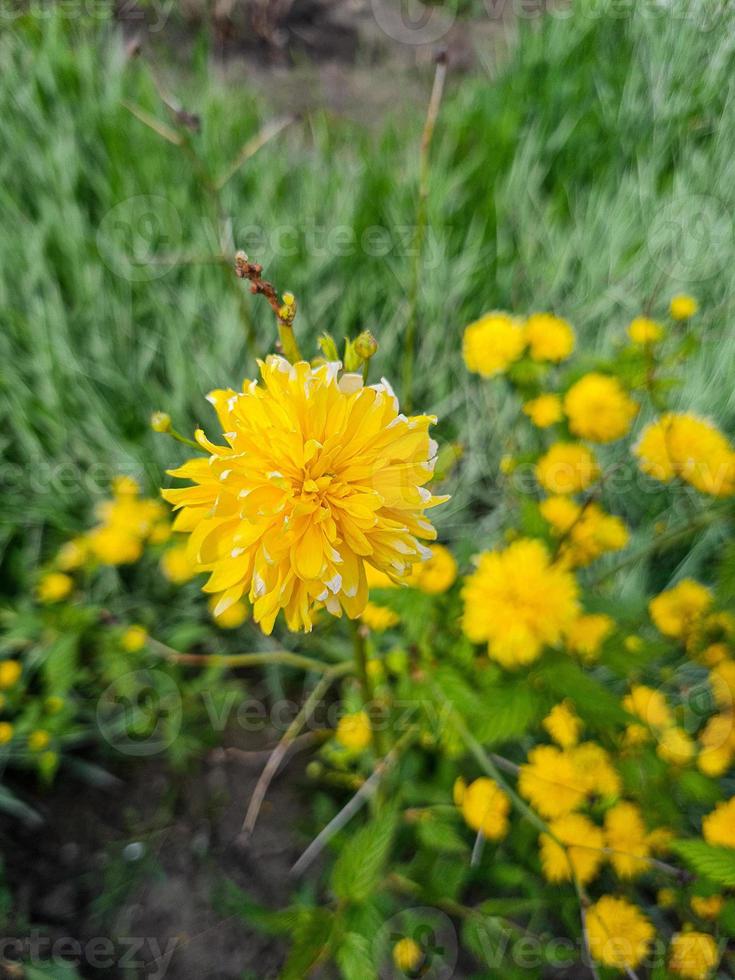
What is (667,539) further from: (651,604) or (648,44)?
(648,44)

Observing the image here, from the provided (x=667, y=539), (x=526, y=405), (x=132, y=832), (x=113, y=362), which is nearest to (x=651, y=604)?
(x=667, y=539)

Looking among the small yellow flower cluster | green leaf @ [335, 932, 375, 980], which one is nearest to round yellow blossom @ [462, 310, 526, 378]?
the small yellow flower cluster

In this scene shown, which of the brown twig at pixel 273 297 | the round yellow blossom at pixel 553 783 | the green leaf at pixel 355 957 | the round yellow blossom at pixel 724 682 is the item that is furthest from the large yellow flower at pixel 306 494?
the round yellow blossom at pixel 724 682

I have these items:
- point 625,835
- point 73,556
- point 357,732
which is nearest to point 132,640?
point 73,556

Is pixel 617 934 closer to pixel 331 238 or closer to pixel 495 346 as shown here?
pixel 495 346

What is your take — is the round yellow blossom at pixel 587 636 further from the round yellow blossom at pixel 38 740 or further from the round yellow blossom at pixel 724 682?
the round yellow blossom at pixel 38 740
